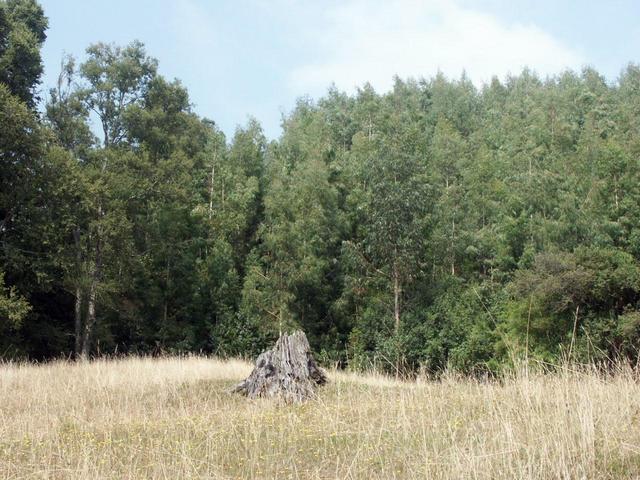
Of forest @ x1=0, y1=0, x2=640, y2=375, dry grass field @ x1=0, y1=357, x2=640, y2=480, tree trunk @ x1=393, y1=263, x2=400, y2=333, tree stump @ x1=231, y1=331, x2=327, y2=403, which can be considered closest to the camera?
dry grass field @ x1=0, y1=357, x2=640, y2=480

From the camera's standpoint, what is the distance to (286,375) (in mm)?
9227

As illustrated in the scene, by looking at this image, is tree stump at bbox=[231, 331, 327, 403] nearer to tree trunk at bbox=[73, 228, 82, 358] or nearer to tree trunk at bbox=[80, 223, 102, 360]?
tree trunk at bbox=[73, 228, 82, 358]

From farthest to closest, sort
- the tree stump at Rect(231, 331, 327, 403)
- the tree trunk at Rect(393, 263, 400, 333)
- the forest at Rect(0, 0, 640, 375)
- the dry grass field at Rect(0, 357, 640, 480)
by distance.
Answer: the tree trunk at Rect(393, 263, 400, 333) → the forest at Rect(0, 0, 640, 375) → the tree stump at Rect(231, 331, 327, 403) → the dry grass field at Rect(0, 357, 640, 480)

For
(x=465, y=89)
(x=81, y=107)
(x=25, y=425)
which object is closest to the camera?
(x=25, y=425)

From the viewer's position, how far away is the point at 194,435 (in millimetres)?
5535

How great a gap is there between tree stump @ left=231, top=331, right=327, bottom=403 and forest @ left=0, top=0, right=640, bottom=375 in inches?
350

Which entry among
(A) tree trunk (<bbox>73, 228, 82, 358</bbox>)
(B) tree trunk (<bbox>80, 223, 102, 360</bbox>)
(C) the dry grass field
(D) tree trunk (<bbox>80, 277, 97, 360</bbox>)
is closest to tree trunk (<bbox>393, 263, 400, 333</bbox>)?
(B) tree trunk (<bbox>80, 223, 102, 360</bbox>)

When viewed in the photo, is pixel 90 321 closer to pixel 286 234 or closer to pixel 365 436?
pixel 286 234

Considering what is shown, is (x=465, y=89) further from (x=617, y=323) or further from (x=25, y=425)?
(x=25, y=425)

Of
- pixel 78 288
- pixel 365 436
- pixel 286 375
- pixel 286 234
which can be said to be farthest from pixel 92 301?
pixel 365 436

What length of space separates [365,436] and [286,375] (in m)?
4.47

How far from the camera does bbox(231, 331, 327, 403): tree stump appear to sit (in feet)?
28.8

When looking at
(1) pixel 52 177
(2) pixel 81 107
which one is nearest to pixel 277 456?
(1) pixel 52 177

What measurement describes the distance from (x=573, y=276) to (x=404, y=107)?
3765 centimetres
